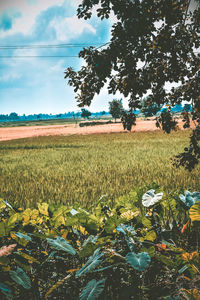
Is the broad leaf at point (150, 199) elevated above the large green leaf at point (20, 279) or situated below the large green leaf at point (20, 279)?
above

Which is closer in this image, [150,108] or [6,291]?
[6,291]

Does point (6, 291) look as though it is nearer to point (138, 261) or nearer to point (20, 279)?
point (20, 279)

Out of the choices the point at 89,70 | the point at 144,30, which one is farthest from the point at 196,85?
the point at 89,70

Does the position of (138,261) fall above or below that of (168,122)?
below

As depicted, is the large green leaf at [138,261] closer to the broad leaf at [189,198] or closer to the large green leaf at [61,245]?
the large green leaf at [61,245]

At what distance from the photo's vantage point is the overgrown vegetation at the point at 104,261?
83 cm

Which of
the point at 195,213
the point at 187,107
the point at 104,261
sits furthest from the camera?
the point at 187,107

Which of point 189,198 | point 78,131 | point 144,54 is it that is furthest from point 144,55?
point 78,131

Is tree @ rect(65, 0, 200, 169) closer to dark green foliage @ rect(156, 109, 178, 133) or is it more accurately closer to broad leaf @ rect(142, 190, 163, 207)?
dark green foliage @ rect(156, 109, 178, 133)

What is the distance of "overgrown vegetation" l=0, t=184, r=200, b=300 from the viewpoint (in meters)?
0.83

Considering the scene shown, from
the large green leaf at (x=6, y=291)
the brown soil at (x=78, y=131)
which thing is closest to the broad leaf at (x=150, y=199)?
the large green leaf at (x=6, y=291)

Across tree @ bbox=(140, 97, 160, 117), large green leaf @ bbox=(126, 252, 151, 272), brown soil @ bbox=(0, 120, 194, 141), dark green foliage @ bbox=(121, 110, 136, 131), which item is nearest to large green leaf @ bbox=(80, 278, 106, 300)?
large green leaf @ bbox=(126, 252, 151, 272)

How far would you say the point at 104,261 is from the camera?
0.86 m

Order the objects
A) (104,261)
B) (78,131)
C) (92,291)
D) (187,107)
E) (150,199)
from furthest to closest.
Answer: (78,131) → (187,107) → (150,199) → (104,261) → (92,291)
